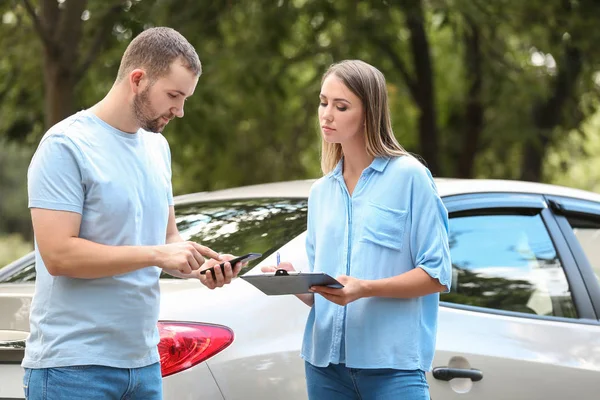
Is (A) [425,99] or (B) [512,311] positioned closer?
(B) [512,311]

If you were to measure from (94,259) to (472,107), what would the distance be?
1009cm

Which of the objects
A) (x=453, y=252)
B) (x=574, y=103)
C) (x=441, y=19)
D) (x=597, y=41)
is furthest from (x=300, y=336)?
(x=574, y=103)

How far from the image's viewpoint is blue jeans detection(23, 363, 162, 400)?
249 cm

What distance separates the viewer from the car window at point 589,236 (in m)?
4.42

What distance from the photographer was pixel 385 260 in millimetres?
2893

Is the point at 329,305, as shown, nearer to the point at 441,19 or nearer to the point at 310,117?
the point at 441,19

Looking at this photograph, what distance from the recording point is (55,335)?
2.49 meters

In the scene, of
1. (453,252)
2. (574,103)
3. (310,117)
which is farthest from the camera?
(310,117)

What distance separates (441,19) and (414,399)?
5.99 meters

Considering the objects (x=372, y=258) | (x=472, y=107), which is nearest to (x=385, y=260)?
(x=372, y=258)

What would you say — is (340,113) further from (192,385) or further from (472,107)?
(472,107)

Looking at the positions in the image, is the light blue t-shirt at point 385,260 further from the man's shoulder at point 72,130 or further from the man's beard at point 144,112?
the man's shoulder at point 72,130

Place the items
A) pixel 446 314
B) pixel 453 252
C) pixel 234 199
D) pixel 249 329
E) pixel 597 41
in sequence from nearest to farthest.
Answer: pixel 249 329 < pixel 446 314 < pixel 453 252 < pixel 234 199 < pixel 597 41

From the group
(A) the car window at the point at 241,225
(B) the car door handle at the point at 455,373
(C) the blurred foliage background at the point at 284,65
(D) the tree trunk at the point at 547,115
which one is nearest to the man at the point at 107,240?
(A) the car window at the point at 241,225
